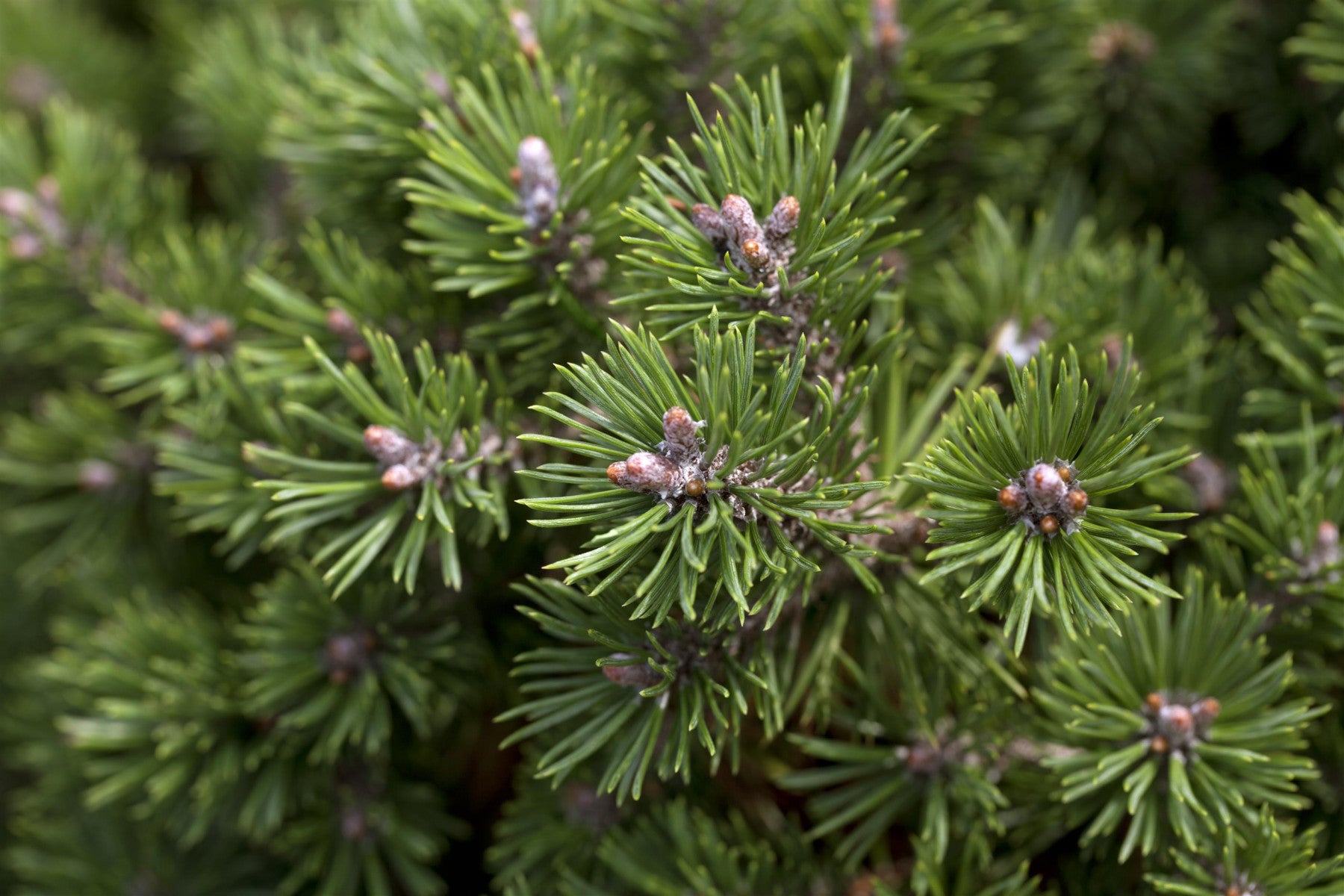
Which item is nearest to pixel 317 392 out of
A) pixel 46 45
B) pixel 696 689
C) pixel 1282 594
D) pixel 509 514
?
pixel 509 514

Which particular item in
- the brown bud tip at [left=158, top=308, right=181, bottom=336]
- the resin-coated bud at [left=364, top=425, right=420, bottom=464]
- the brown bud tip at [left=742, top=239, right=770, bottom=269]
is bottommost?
the resin-coated bud at [left=364, top=425, right=420, bottom=464]

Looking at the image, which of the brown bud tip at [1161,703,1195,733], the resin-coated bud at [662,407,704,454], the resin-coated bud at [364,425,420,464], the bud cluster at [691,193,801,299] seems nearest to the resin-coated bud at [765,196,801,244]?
the bud cluster at [691,193,801,299]

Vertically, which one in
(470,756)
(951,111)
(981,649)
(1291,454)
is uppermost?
(951,111)

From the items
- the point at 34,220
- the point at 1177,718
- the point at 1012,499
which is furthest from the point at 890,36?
the point at 34,220

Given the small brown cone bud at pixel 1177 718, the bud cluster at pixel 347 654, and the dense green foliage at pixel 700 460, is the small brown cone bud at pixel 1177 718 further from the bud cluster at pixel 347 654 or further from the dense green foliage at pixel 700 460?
the bud cluster at pixel 347 654

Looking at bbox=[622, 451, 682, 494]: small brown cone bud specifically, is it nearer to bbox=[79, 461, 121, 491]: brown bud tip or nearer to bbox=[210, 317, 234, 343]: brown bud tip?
bbox=[210, 317, 234, 343]: brown bud tip

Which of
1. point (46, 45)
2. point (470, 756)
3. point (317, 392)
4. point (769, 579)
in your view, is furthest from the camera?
point (46, 45)

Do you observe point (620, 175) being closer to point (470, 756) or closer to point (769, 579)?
point (769, 579)
